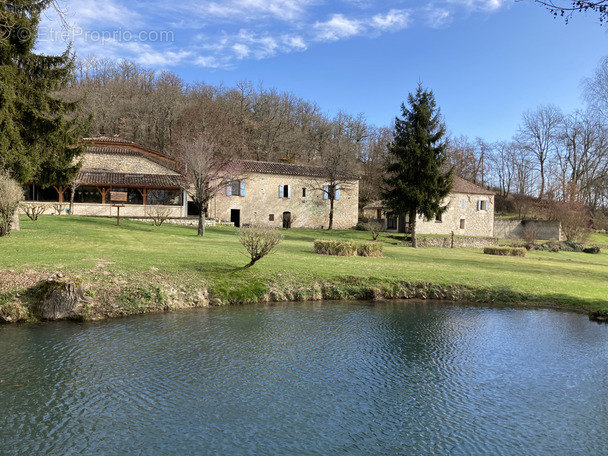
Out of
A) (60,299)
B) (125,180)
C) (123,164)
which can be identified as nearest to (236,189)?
(125,180)

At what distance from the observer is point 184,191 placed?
36406mm

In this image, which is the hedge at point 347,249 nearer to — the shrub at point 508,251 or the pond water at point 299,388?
the pond water at point 299,388

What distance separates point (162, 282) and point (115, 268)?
5.12ft

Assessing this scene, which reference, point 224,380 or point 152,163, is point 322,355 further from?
point 152,163

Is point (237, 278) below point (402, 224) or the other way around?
below

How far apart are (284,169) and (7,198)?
29014 millimetres

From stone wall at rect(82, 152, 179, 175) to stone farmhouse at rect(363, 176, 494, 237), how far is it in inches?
922

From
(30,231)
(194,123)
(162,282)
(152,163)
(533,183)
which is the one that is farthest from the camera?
(533,183)

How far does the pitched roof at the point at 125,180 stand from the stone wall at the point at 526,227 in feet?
121

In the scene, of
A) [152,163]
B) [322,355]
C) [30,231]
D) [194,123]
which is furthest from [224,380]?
[194,123]

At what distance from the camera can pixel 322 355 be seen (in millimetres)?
7742

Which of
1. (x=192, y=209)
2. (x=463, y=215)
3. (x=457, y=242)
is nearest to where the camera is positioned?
(x=457, y=242)

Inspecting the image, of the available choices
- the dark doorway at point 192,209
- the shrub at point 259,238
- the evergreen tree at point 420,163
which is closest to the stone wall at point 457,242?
the evergreen tree at point 420,163

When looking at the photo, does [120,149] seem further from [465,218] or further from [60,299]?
[465,218]
